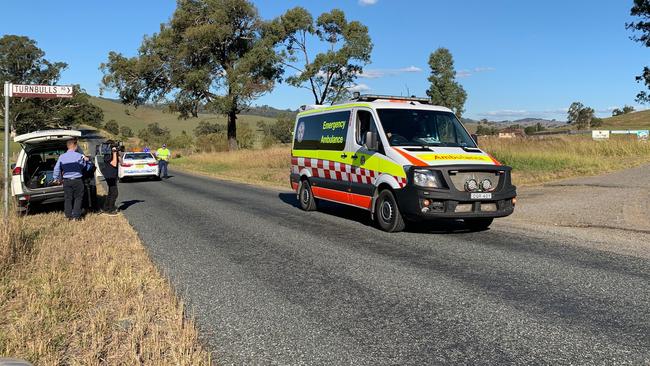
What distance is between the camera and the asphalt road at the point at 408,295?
3562mm

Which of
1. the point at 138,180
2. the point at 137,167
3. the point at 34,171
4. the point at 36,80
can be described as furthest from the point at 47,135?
the point at 36,80

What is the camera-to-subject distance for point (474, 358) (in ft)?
11.2

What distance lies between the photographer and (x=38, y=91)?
28.8 ft

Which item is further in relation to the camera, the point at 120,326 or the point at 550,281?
the point at 550,281

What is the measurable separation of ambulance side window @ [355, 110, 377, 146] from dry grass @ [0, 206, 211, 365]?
4.50 meters

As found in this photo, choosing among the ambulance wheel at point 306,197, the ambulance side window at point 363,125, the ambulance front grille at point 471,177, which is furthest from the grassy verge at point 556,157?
the ambulance side window at point 363,125

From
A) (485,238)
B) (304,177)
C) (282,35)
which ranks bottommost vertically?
(485,238)

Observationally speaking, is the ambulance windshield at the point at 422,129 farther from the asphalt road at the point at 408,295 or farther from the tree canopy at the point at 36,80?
the tree canopy at the point at 36,80

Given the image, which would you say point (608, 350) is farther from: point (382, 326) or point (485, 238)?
point (485, 238)

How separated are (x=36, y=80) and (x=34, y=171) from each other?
91153mm

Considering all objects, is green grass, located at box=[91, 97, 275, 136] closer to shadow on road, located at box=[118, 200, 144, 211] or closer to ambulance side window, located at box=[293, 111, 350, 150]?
shadow on road, located at box=[118, 200, 144, 211]

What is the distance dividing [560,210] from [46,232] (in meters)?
10.1

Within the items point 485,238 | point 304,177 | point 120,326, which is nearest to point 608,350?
point 120,326

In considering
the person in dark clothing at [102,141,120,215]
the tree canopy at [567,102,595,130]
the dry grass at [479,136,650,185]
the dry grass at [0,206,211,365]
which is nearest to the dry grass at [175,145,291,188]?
the dry grass at [479,136,650,185]
